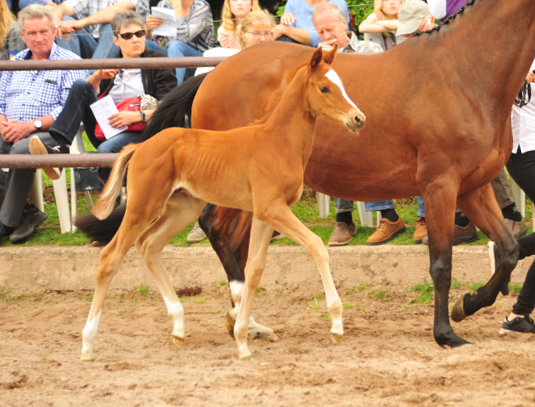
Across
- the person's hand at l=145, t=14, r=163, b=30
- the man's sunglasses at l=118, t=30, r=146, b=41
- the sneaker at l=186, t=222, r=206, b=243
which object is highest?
the man's sunglasses at l=118, t=30, r=146, b=41

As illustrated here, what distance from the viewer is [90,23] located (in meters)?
7.49

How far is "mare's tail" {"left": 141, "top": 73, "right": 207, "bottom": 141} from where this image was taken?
504cm

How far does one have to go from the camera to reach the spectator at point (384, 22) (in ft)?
21.6

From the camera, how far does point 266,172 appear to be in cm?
371

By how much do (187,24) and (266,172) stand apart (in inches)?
152

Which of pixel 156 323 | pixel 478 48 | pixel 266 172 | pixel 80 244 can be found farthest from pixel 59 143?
pixel 478 48

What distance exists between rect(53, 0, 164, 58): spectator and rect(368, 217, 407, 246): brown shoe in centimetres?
311

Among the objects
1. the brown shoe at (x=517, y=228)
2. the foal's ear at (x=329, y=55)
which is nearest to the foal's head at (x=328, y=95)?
the foal's ear at (x=329, y=55)

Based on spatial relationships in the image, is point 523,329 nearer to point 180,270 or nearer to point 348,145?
point 348,145

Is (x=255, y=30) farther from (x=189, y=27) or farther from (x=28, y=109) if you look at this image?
(x=28, y=109)

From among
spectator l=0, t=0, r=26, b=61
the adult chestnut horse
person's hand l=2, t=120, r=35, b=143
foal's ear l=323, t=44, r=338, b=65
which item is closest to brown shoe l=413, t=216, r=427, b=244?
the adult chestnut horse

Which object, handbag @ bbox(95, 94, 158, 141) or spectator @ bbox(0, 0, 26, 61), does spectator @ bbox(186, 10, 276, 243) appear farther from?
spectator @ bbox(0, 0, 26, 61)

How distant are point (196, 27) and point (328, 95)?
384 cm

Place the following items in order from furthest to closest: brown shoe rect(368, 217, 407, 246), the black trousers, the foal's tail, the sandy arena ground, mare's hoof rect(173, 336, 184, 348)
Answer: brown shoe rect(368, 217, 407, 246)
the black trousers
mare's hoof rect(173, 336, 184, 348)
the foal's tail
the sandy arena ground
